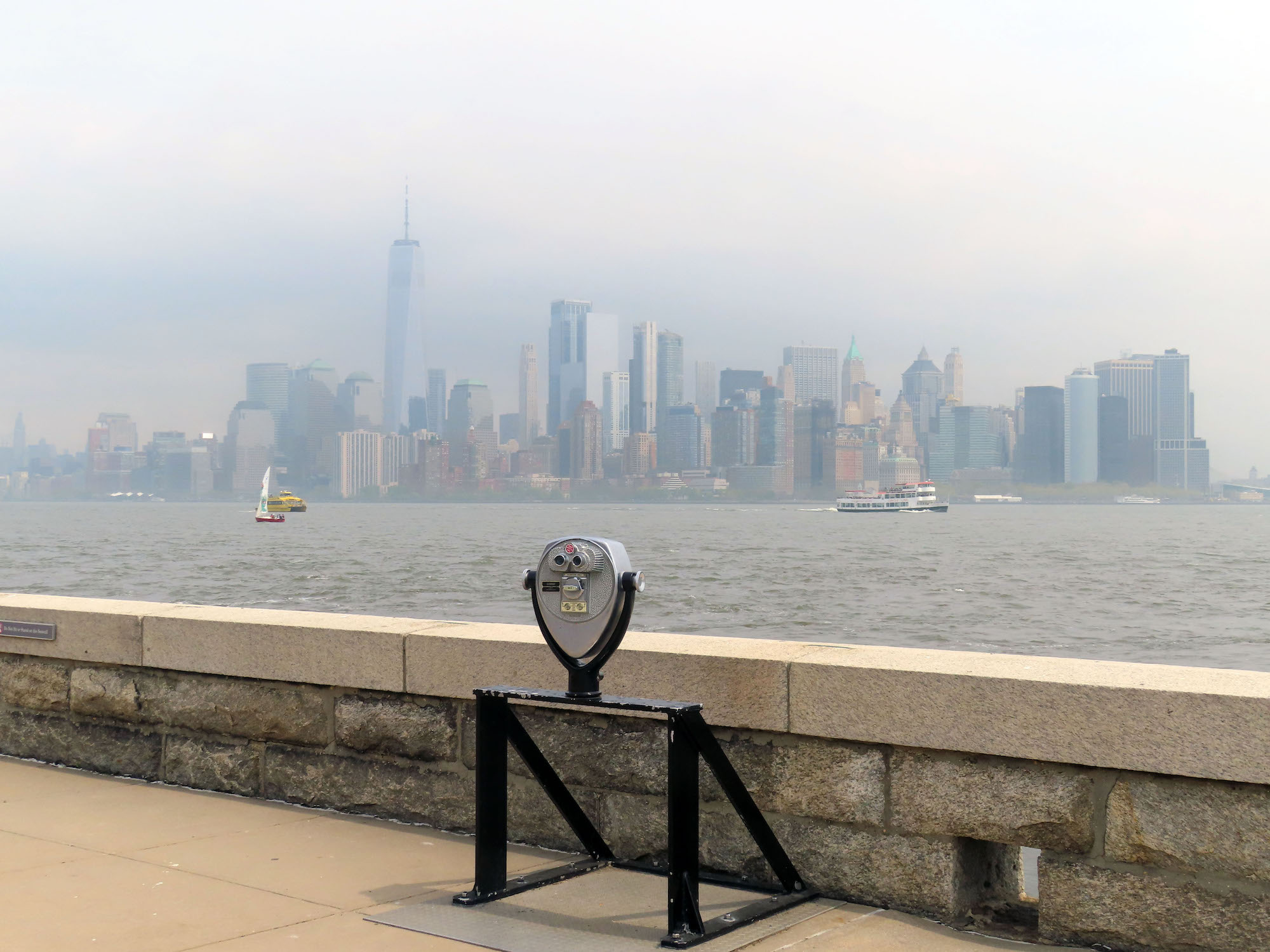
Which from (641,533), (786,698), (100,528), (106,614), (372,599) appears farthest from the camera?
(100,528)

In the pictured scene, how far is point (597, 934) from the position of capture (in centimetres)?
417

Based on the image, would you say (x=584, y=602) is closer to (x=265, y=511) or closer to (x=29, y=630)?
(x=29, y=630)

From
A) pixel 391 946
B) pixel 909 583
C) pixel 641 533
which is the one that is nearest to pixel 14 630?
pixel 391 946

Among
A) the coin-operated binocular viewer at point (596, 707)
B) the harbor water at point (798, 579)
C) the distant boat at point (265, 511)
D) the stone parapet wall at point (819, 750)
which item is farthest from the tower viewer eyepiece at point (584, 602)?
the distant boat at point (265, 511)

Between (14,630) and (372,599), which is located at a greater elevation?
(14,630)

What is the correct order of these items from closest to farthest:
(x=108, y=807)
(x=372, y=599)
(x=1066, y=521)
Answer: (x=108, y=807) → (x=372, y=599) → (x=1066, y=521)

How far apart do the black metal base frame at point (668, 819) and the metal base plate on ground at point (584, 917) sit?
0.05m

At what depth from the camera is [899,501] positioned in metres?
165

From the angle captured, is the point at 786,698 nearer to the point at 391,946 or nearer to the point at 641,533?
the point at 391,946

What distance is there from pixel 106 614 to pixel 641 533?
10799cm

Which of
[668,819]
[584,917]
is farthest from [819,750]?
[584,917]

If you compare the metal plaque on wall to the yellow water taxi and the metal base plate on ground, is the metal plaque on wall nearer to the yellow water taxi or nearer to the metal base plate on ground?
the metal base plate on ground

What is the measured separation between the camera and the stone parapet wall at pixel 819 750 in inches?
151

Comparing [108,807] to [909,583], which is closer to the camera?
[108,807]
